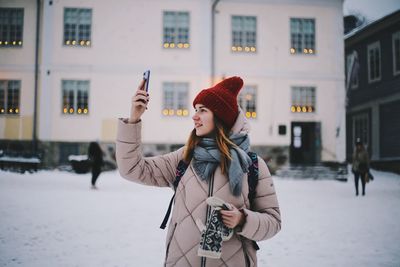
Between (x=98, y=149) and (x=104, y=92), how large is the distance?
6023 millimetres

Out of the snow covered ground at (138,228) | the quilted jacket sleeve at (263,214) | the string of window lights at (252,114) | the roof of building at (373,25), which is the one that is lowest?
the snow covered ground at (138,228)

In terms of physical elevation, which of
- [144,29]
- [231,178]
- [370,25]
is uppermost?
[370,25]

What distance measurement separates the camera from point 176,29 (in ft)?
61.6

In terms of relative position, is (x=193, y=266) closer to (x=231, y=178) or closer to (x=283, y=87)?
(x=231, y=178)

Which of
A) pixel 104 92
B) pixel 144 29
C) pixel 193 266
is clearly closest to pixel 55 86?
pixel 104 92

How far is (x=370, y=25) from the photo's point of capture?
71.8 feet

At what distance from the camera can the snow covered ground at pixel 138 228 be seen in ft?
17.4

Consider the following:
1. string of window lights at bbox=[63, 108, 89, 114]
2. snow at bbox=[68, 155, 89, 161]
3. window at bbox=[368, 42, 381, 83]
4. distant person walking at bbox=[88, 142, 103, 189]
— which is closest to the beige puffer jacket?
distant person walking at bbox=[88, 142, 103, 189]

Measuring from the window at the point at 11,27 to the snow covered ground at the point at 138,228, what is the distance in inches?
354

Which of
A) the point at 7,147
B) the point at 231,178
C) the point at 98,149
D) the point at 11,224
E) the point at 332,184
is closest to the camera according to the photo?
the point at 231,178

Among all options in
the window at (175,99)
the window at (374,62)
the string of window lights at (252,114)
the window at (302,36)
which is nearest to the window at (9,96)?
the window at (175,99)

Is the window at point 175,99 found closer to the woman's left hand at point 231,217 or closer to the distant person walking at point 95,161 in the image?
the distant person walking at point 95,161

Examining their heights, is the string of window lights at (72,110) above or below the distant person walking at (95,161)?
above

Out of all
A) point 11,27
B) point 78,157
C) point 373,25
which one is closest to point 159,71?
point 78,157
